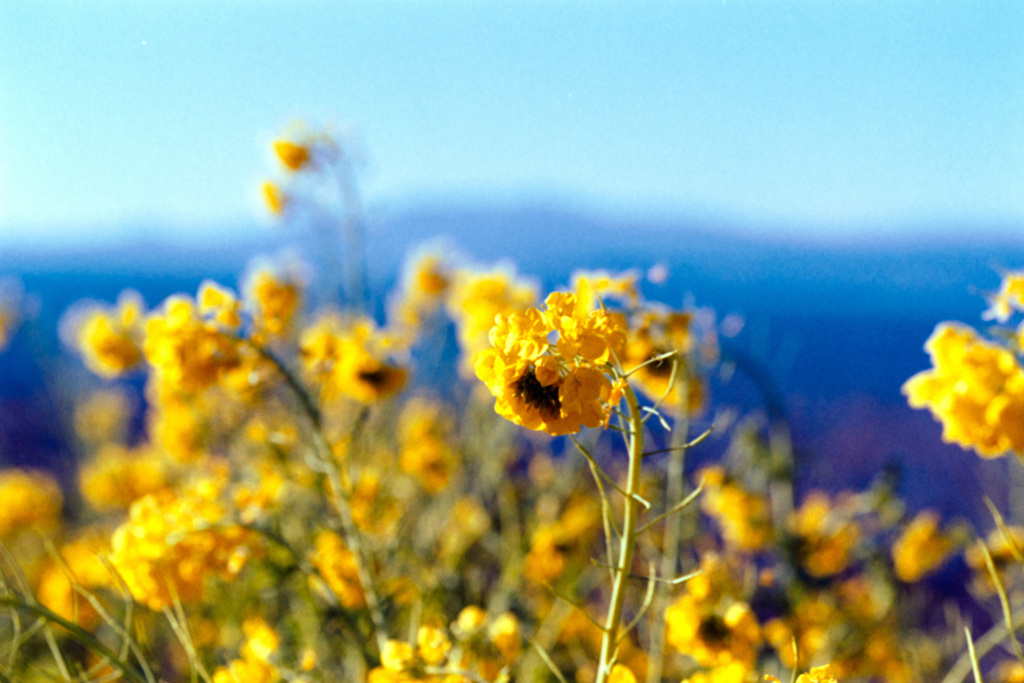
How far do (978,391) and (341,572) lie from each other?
118 centimetres

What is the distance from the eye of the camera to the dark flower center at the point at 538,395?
0.66 meters

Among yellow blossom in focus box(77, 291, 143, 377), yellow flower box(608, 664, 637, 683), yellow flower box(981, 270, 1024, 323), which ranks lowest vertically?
yellow flower box(608, 664, 637, 683)

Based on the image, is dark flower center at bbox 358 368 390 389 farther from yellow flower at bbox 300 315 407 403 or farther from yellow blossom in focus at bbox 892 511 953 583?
yellow blossom in focus at bbox 892 511 953 583

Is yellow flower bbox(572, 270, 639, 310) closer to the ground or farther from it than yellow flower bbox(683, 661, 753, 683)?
farther from it

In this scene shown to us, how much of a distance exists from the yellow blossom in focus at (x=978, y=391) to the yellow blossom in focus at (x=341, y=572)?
3.41 ft

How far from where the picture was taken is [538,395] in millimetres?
661

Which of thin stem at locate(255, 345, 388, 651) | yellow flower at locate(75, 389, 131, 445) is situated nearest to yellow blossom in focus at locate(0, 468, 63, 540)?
yellow flower at locate(75, 389, 131, 445)

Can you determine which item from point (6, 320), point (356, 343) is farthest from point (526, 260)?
point (356, 343)

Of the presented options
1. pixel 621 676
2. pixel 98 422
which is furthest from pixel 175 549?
pixel 98 422

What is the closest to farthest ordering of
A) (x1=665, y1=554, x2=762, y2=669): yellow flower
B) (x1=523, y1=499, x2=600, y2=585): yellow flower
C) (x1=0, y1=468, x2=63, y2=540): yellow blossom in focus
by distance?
(x1=665, y1=554, x2=762, y2=669): yellow flower, (x1=523, y1=499, x2=600, y2=585): yellow flower, (x1=0, y1=468, x2=63, y2=540): yellow blossom in focus

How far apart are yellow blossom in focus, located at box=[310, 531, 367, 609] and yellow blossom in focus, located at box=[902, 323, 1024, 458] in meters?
1.04

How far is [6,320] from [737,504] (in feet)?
9.84

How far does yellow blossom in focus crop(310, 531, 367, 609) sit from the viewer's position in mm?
1402

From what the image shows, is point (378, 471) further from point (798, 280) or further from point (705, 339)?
point (798, 280)
